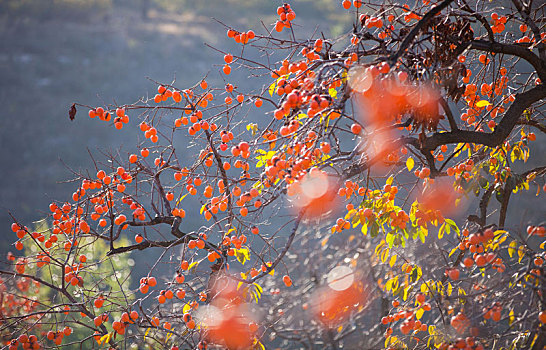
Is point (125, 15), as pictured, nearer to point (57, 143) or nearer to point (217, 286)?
point (57, 143)

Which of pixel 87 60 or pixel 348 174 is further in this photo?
pixel 87 60

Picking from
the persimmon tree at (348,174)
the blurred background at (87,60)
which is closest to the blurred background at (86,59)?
the blurred background at (87,60)

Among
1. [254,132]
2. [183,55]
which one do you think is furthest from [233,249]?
[183,55]

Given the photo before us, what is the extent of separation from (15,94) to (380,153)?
47.5 feet

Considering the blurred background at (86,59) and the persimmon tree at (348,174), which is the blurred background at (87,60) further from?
the persimmon tree at (348,174)

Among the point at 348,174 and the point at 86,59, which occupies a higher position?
the point at 86,59

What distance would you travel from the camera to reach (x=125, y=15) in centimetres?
1527

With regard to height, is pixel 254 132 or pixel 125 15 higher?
pixel 125 15

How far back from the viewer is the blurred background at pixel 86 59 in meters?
12.9

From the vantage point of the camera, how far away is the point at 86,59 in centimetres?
1463

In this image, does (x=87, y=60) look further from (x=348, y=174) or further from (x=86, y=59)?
(x=348, y=174)

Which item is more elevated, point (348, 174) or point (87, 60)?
point (87, 60)

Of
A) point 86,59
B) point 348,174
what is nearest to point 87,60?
point 86,59

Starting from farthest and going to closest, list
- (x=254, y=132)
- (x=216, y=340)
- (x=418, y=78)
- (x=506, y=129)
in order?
(x=254, y=132), (x=216, y=340), (x=506, y=129), (x=418, y=78)
